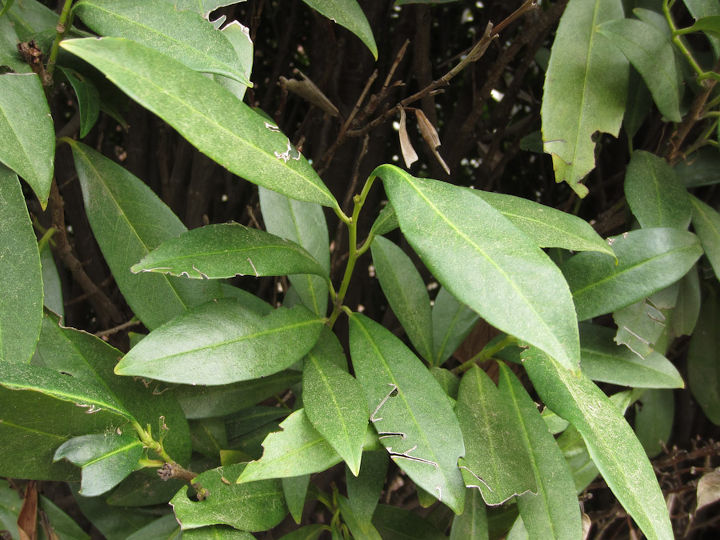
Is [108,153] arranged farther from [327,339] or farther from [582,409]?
[582,409]

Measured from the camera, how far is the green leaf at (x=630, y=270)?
656 mm

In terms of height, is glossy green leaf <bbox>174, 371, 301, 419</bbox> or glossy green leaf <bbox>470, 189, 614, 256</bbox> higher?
glossy green leaf <bbox>470, 189, 614, 256</bbox>

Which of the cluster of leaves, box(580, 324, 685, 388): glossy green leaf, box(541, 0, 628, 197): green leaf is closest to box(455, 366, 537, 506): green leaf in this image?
the cluster of leaves

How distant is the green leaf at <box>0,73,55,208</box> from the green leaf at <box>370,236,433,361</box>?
0.35 m

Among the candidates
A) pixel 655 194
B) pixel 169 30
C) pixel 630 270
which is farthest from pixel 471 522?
pixel 169 30

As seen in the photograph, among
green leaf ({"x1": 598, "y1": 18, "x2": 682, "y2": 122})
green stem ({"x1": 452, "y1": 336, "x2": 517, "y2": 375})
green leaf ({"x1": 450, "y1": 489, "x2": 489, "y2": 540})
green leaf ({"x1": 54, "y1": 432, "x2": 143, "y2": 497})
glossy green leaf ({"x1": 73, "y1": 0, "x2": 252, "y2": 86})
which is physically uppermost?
green leaf ({"x1": 598, "y1": 18, "x2": 682, "y2": 122})

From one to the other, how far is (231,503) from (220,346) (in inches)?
6.4

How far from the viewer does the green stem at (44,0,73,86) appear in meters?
0.54

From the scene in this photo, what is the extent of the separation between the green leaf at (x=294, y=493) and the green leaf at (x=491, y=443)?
17 cm

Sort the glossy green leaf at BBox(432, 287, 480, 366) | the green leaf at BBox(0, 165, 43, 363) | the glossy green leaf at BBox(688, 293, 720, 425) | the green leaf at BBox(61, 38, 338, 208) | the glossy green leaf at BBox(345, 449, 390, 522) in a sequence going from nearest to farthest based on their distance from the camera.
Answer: the green leaf at BBox(61, 38, 338, 208) → the green leaf at BBox(0, 165, 43, 363) → the glossy green leaf at BBox(345, 449, 390, 522) → the glossy green leaf at BBox(432, 287, 480, 366) → the glossy green leaf at BBox(688, 293, 720, 425)

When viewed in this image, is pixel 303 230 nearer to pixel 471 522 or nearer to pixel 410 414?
pixel 410 414

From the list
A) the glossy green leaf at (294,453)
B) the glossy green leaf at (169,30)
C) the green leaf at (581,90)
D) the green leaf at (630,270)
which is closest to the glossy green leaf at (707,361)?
the green leaf at (630,270)

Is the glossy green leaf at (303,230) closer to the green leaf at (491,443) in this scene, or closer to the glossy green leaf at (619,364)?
the green leaf at (491,443)

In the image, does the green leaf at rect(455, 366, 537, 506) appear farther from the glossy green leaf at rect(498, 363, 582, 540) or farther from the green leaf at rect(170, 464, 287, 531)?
the green leaf at rect(170, 464, 287, 531)
